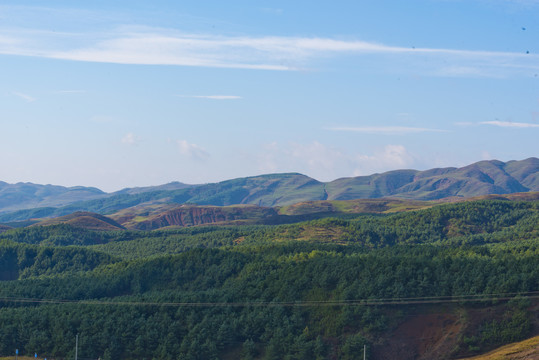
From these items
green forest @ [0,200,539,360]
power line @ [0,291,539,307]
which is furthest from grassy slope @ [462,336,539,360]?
power line @ [0,291,539,307]

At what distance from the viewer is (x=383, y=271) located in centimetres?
9806

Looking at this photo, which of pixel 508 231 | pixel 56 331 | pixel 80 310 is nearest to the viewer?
pixel 56 331

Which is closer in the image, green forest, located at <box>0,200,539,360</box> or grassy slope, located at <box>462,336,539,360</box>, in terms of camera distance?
grassy slope, located at <box>462,336,539,360</box>

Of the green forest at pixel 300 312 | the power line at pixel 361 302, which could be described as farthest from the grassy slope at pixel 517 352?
the power line at pixel 361 302

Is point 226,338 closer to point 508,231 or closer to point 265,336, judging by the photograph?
point 265,336

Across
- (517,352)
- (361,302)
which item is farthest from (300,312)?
(517,352)

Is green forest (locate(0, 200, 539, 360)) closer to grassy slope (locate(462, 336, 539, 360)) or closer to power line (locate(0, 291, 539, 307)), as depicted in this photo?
power line (locate(0, 291, 539, 307))

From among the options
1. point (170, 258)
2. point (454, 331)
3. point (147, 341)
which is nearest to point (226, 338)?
point (147, 341)

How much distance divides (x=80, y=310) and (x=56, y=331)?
7.43 m

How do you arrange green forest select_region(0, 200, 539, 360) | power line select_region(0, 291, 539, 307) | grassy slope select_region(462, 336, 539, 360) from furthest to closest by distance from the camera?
power line select_region(0, 291, 539, 307)
green forest select_region(0, 200, 539, 360)
grassy slope select_region(462, 336, 539, 360)

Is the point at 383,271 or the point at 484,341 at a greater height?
the point at 383,271

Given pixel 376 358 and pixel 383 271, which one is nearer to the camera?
pixel 376 358

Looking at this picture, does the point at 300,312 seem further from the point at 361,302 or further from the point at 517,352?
the point at 517,352

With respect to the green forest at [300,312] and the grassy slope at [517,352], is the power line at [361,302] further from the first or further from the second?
the grassy slope at [517,352]
